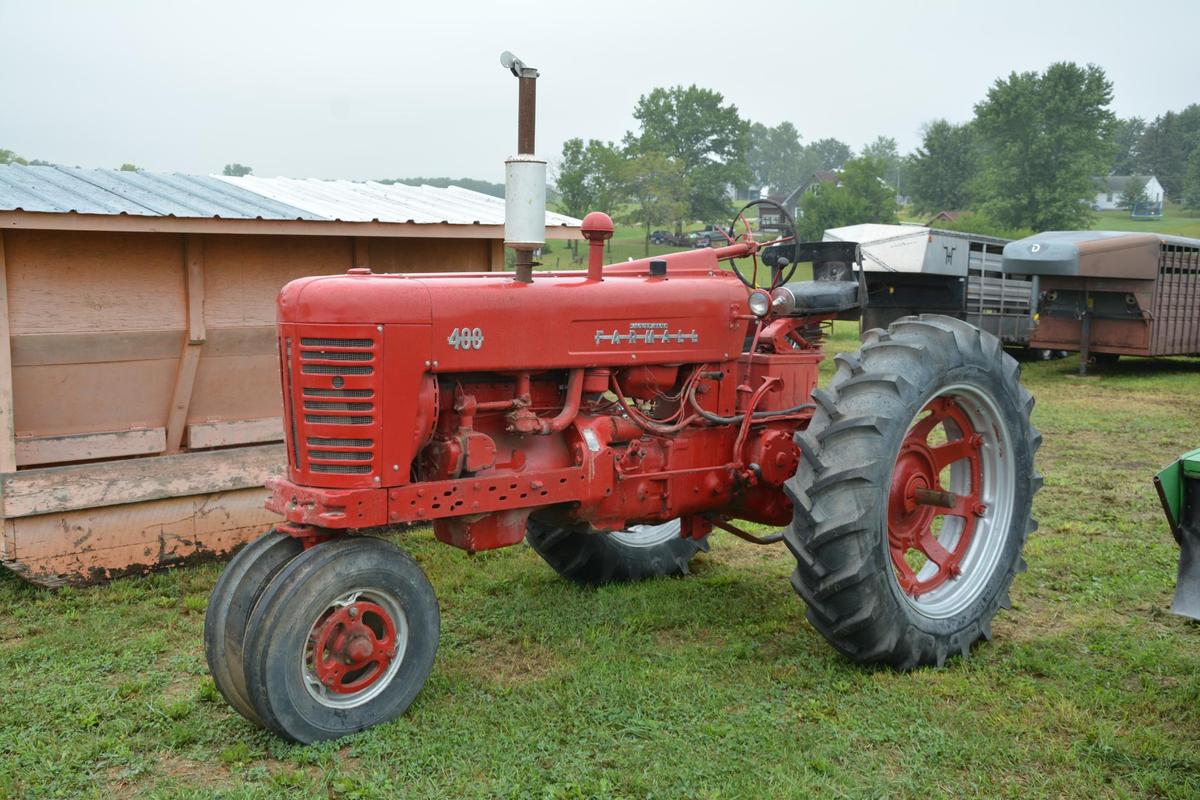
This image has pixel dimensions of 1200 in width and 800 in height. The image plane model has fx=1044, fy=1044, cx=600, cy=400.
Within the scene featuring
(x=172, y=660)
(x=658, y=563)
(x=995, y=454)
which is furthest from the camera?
(x=658, y=563)

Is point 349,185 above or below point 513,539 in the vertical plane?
above

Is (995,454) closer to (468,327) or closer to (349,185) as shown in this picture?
(468,327)

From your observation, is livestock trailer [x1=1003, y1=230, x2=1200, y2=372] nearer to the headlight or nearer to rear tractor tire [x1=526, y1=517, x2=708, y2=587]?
rear tractor tire [x1=526, y1=517, x2=708, y2=587]

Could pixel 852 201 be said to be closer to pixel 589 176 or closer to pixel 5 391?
pixel 589 176

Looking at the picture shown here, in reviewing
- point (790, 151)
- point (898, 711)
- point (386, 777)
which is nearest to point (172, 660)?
point (386, 777)

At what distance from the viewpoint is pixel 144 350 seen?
5926mm

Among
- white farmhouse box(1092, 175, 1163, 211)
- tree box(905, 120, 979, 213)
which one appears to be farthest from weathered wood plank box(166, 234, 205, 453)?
white farmhouse box(1092, 175, 1163, 211)

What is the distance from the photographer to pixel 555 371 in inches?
167

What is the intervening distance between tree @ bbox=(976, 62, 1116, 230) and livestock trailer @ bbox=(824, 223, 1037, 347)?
3493 cm

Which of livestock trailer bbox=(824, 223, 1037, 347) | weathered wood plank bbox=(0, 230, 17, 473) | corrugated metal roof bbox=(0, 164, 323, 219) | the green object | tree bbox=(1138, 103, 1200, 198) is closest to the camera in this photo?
the green object

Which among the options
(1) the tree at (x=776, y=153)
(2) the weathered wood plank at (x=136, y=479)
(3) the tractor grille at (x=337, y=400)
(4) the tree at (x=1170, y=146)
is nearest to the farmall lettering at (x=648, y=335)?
(3) the tractor grille at (x=337, y=400)

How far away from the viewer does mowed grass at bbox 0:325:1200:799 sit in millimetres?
3400

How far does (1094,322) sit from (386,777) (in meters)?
13.3

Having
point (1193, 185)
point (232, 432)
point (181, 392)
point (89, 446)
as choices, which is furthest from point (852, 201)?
point (89, 446)
